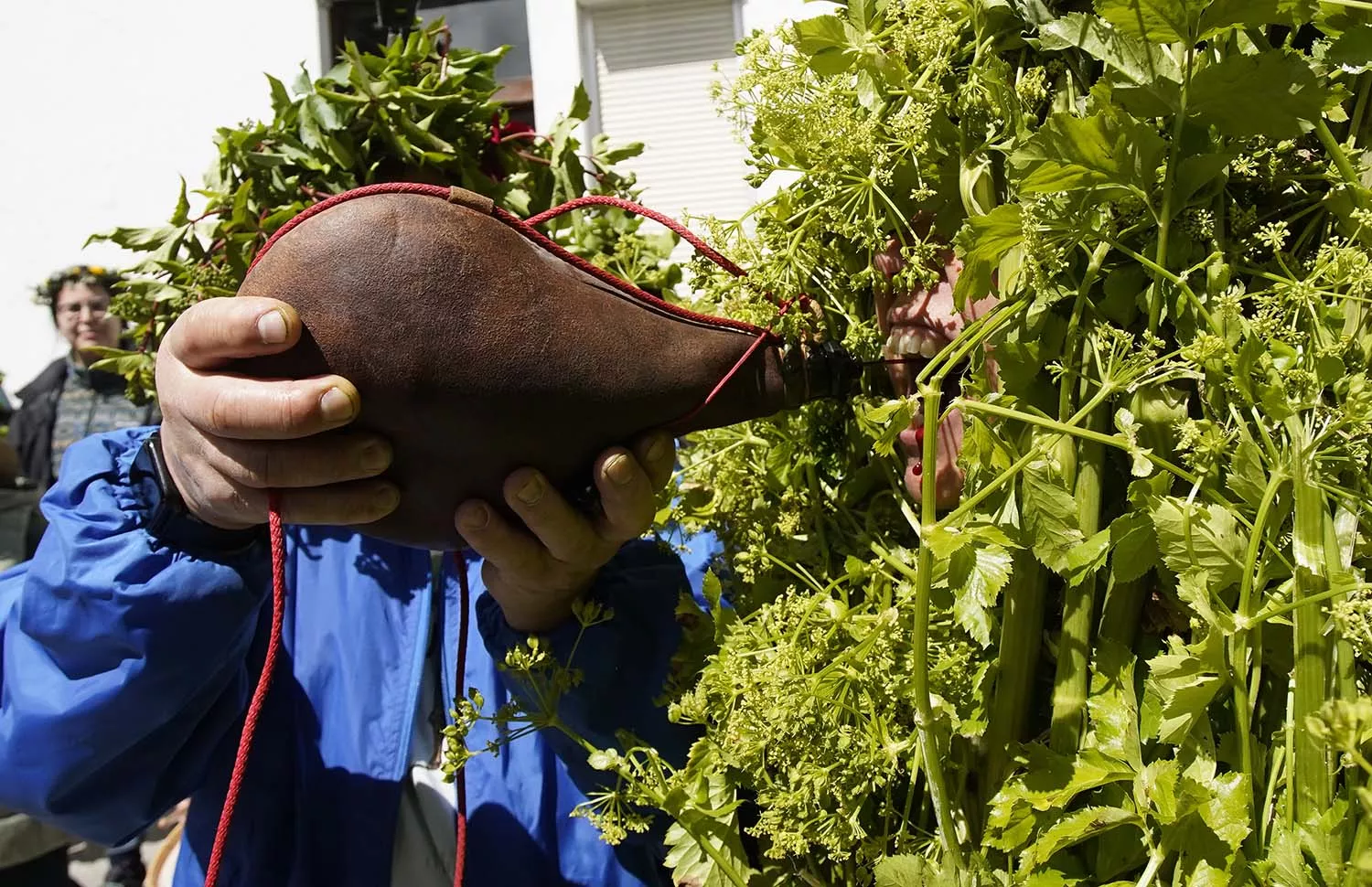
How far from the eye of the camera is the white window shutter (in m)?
3.01

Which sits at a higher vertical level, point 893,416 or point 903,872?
point 893,416

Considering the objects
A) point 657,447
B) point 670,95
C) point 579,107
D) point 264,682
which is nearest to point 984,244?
point 657,447

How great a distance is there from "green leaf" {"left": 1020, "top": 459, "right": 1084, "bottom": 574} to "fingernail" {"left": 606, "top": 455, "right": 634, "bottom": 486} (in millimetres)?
301

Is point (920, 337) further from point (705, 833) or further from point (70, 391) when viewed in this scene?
point (70, 391)

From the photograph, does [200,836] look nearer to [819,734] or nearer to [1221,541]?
[819,734]

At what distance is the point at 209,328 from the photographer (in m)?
0.65

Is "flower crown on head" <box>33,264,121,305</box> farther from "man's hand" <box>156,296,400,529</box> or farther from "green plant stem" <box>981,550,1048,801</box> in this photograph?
"green plant stem" <box>981,550,1048,801</box>

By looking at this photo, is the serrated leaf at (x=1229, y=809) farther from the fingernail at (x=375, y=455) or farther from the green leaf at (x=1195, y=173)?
the fingernail at (x=375, y=455)

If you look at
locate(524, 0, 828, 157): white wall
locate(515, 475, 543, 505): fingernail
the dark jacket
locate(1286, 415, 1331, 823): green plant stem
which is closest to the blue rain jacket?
locate(515, 475, 543, 505): fingernail

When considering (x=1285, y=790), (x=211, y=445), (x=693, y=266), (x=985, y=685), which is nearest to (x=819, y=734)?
(x=985, y=685)

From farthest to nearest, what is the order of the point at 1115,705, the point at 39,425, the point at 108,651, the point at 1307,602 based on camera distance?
1. the point at 39,425
2. the point at 108,651
3. the point at 1115,705
4. the point at 1307,602

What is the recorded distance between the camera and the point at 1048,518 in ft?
1.77

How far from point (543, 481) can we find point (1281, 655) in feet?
1.60

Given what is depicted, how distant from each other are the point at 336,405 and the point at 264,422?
54 millimetres
